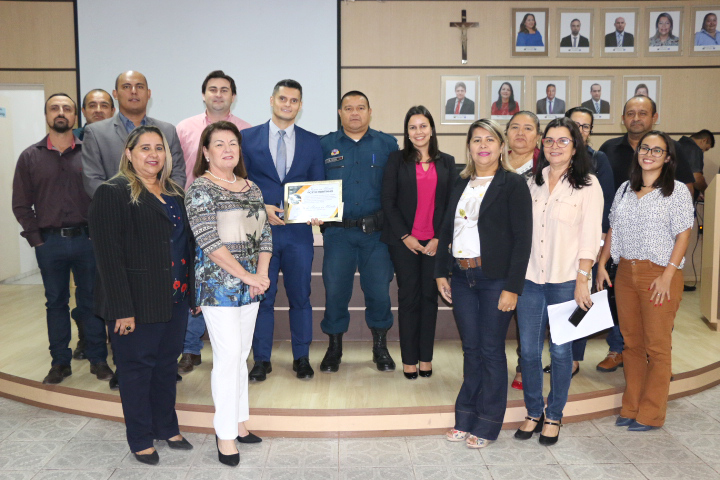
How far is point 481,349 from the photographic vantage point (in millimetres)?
2721

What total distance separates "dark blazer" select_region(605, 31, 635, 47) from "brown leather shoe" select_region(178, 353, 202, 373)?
16.4 feet

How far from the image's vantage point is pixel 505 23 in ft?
19.2

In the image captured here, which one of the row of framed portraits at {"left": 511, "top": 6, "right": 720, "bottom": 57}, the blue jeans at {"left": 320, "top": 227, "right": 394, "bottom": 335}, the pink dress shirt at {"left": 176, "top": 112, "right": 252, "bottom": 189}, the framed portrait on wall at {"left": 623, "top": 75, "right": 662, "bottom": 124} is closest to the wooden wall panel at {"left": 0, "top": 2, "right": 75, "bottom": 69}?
the pink dress shirt at {"left": 176, "top": 112, "right": 252, "bottom": 189}

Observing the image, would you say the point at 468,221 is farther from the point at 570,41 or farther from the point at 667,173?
the point at 570,41

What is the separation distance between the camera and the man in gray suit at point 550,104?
233 inches

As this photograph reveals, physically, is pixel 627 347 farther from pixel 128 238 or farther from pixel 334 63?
pixel 334 63

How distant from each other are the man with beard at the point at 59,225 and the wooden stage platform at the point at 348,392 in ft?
0.77

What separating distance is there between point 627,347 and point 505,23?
3939 millimetres

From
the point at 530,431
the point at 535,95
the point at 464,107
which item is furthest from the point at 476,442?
the point at 535,95

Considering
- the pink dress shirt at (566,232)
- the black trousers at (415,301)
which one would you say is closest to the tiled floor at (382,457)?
the black trousers at (415,301)

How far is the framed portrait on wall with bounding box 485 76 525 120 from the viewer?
5.88m

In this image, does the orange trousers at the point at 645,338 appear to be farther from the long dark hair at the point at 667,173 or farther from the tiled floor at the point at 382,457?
the long dark hair at the point at 667,173

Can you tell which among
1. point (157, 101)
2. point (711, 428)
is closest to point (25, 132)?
point (157, 101)

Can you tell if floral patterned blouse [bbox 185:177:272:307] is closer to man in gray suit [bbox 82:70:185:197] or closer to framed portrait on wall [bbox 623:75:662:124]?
man in gray suit [bbox 82:70:185:197]
